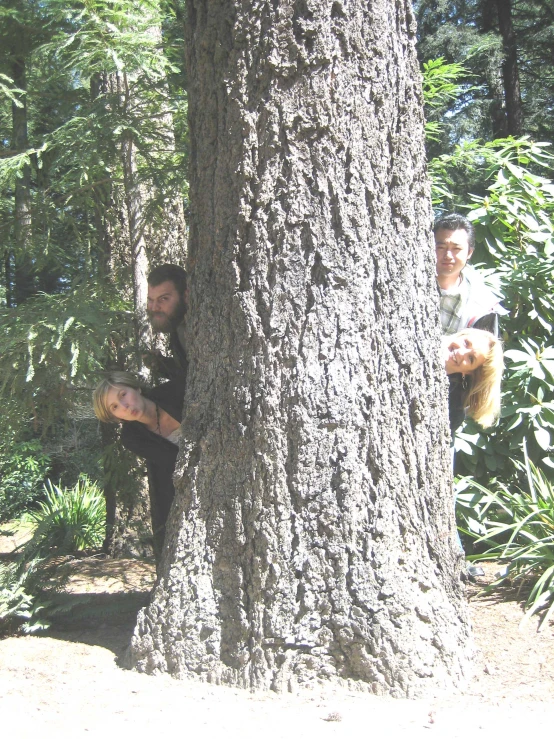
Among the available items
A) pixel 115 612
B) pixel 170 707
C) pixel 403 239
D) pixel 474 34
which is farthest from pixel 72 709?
pixel 474 34

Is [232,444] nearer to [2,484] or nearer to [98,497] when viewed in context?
[98,497]

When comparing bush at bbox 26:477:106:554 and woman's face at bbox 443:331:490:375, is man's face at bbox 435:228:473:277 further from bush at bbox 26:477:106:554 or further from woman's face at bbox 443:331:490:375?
bush at bbox 26:477:106:554

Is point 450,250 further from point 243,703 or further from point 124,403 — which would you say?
point 243,703

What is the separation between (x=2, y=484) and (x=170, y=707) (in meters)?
9.67

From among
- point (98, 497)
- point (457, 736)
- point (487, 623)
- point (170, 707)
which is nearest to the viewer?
point (457, 736)

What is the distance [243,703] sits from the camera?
2.82 m

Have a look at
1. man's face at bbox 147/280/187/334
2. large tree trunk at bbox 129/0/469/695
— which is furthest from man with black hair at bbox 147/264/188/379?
large tree trunk at bbox 129/0/469/695

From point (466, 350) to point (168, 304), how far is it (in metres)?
1.57

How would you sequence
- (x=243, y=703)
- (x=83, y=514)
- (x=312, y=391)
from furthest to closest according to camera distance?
(x=83, y=514) < (x=312, y=391) < (x=243, y=703)

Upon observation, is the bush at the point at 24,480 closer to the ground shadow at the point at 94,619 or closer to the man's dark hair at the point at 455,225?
the ground shadow at the point at 94,619

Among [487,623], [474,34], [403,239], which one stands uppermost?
[474,34]

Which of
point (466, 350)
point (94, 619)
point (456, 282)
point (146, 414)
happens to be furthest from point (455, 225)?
point (94, 619)

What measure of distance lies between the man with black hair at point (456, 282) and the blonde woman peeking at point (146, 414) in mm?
1566

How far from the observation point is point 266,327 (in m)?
2.97
